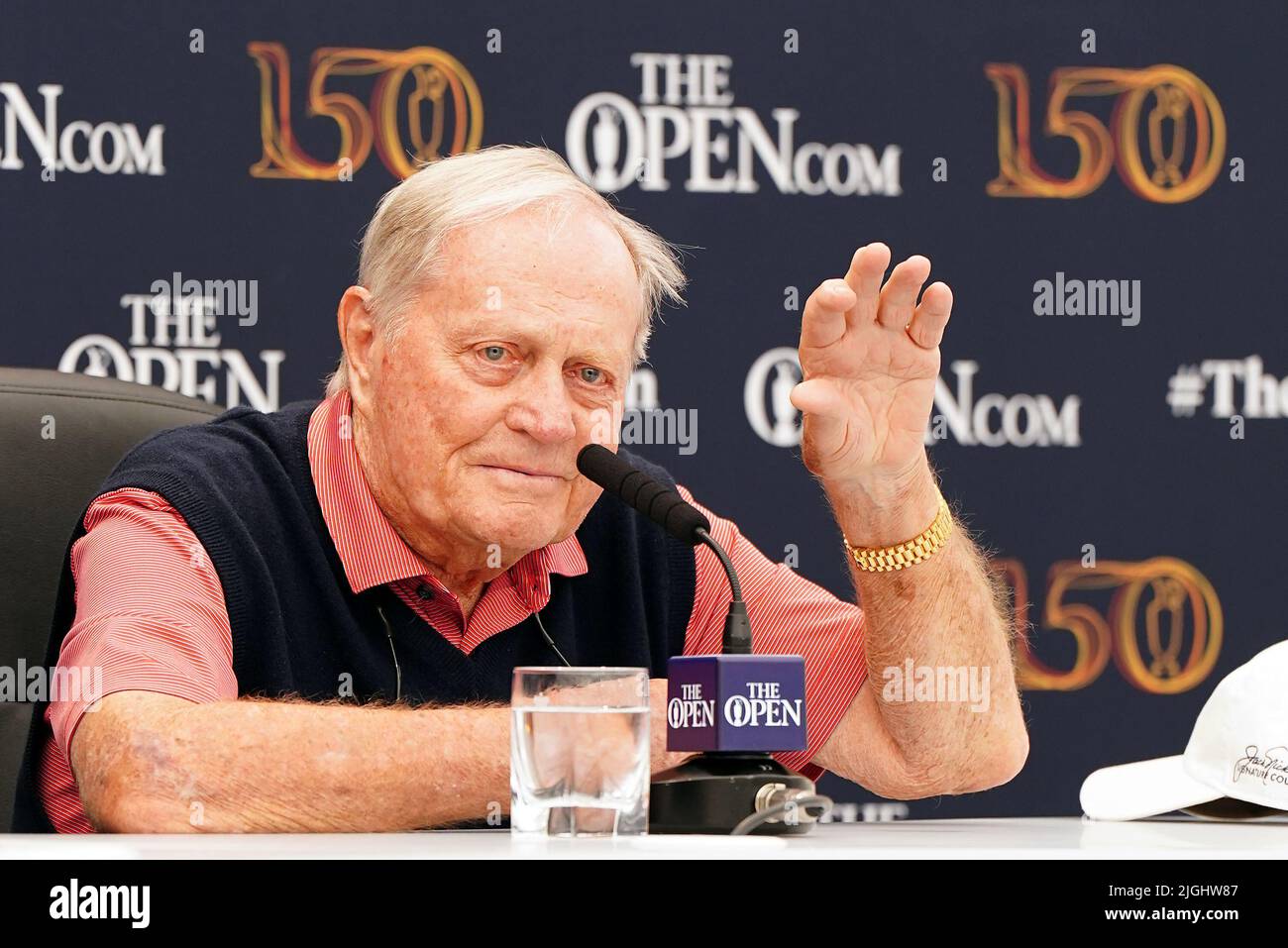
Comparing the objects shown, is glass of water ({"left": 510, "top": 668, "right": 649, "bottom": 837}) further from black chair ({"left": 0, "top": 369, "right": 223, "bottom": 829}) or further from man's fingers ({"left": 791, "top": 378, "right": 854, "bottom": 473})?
black chair ({"left": 0, "top": 369, "right": 223, "bottom": 829})

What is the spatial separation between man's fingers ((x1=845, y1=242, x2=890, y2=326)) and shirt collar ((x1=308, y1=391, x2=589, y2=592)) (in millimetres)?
474

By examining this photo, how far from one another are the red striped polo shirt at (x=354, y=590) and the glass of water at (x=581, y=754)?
35 centimetres

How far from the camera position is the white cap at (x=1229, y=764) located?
1.19 meters

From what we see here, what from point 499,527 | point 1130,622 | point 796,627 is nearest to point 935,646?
point 796,627

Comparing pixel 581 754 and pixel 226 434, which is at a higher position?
pixel 226 434

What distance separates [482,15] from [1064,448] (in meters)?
1.19

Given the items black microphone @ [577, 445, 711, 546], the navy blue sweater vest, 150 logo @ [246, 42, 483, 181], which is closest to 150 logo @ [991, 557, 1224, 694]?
the navy blue sweater vest

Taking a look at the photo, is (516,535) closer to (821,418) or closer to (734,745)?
(821,418)

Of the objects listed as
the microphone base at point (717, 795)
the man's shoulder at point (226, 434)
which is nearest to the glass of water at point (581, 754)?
the microphone base at point (717, 795)

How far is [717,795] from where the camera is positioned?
0.95m

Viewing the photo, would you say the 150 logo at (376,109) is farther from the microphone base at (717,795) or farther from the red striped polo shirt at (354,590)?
the microphone base at (717,795)

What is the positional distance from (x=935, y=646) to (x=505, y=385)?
494 mm

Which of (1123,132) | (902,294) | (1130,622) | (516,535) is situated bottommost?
(1130,622)
